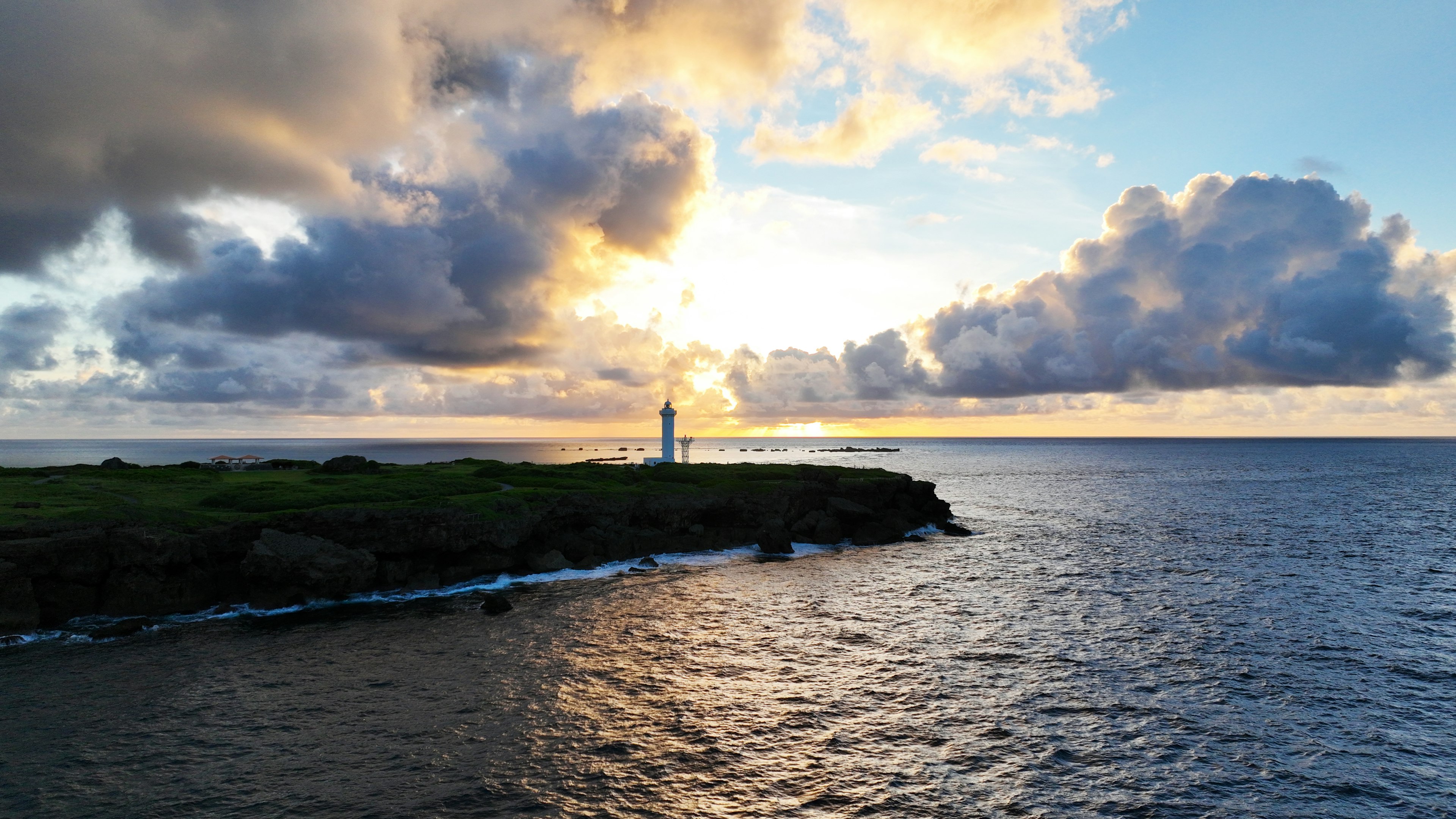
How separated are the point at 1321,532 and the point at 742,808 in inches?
2800

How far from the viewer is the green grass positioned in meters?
37.6

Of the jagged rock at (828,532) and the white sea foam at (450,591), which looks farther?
the jagged rock at (828,532)

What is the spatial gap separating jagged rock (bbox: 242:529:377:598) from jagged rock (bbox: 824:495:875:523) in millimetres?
38209

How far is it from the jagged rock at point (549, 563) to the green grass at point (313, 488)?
11.9ft

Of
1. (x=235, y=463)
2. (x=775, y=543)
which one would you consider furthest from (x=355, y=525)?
(x=235, y=463)

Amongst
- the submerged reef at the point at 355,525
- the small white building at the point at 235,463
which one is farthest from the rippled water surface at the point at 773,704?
the small white building at the point at 235,463

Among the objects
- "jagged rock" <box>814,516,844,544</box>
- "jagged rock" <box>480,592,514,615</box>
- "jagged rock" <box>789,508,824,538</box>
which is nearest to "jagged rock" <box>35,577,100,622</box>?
"jagged rock" <box>480,592,514,615</box>

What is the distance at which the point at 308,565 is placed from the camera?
36.3 m

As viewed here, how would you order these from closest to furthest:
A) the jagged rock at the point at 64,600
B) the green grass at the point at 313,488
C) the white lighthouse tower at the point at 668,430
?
1. the jagged rock at the point at 64,600
2. the green grass at the point at 313,488
3. the white lighthouse tower at the point at 668,430

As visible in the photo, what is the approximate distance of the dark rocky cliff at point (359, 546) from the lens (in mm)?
31891

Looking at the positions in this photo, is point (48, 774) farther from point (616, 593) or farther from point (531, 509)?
point (531, 509)

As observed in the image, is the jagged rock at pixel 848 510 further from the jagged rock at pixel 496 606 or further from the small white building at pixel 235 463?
the small white building at pixel 235 463

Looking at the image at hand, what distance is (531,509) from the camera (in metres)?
47.5

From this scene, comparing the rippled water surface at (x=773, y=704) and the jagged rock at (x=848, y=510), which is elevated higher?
the jagged rock at (x=848, y=510)
